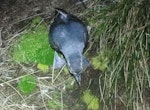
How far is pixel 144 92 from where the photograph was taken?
2402 millimetres

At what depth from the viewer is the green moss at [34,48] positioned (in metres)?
2.58

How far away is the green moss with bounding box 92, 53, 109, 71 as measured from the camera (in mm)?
2508

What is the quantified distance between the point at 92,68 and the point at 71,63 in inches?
6.3

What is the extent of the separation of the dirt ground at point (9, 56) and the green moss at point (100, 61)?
0.04m

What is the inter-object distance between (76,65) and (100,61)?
0.17 meters

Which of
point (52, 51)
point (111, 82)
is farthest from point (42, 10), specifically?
point (111, 82)

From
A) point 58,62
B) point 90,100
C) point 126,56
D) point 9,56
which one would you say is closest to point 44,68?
point 58,62

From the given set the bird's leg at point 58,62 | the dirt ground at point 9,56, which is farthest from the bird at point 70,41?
the dirt ground at point 9,56

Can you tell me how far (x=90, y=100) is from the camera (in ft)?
7.99

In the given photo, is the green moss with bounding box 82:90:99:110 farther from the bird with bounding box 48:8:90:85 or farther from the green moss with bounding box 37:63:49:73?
the green moss with bounding box 37:63:49:73

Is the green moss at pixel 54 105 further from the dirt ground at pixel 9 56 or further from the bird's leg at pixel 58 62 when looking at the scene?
the bird's leg at pixel 58 62

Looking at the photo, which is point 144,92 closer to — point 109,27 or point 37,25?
point 109,27

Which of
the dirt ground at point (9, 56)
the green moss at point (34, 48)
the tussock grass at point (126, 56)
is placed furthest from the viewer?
the green moss at point (34, 48)

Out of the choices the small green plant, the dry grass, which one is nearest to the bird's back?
the dry grass
